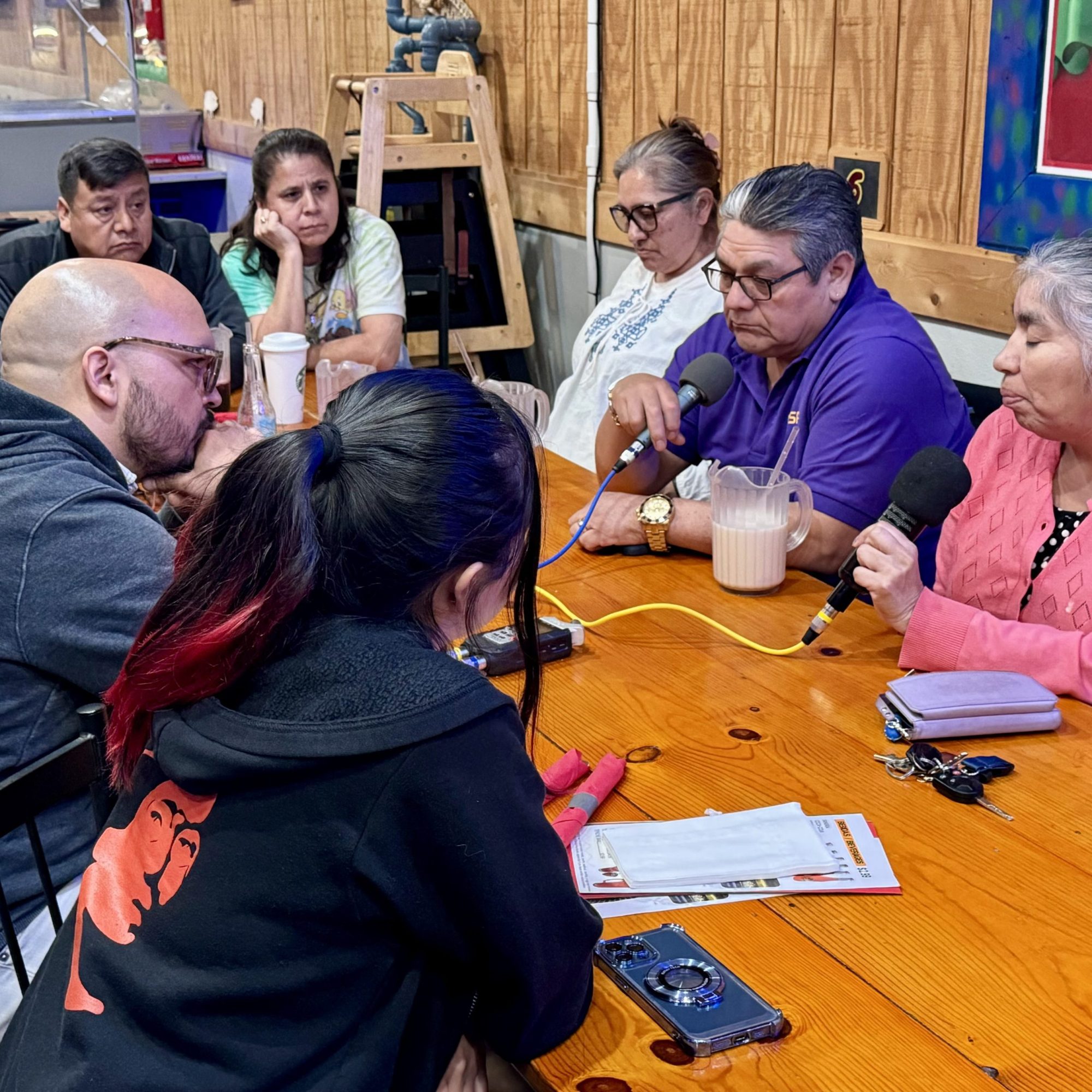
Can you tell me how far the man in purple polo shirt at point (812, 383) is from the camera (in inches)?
83.7

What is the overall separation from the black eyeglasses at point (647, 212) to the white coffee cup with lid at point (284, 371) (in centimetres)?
90

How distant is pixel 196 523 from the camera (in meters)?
1.05

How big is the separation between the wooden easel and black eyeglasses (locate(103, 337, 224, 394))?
2.62 metres

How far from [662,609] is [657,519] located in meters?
0.23

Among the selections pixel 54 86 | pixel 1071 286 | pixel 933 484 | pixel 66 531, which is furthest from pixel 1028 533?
pixel 54 86

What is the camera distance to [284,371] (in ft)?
9.01

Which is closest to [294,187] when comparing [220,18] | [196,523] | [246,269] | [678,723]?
[246,269]

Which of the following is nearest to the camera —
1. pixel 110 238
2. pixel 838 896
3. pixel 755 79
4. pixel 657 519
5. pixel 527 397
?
pixel 838 896

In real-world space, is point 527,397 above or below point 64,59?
below

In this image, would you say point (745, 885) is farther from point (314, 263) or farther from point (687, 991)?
point (314, 263)

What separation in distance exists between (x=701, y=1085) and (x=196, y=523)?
1.94ft

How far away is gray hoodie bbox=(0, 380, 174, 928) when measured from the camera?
1.35 meters

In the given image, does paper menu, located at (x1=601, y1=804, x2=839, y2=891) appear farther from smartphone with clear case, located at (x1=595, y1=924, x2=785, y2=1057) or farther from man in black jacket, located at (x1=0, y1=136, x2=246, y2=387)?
man in black jacket, located at (x1=0, y1=136, x2=246, y2=387)

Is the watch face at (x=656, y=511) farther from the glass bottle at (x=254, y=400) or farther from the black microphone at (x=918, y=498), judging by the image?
the glass bottle at (x=254, y=400)
